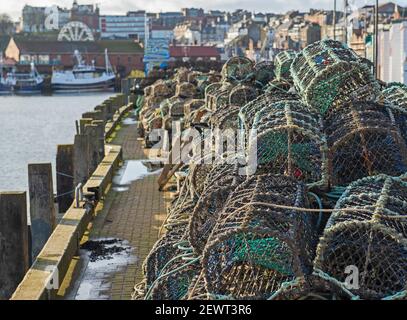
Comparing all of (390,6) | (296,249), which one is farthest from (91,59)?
(296,249)

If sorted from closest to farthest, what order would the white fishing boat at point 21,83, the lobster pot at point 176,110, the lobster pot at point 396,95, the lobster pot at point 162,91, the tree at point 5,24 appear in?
1. the lobster pot at point 396,95
2. the lobster pot at point 176,110
3. the lobster pot at point 162,91
4. the white fishing boat at point 21,83
5. the tree at point 5,24

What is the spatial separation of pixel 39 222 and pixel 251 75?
16.7ft

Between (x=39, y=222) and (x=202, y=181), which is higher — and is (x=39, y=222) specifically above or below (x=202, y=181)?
below

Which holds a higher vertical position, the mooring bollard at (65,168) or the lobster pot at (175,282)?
the lobster pot at (175,282)

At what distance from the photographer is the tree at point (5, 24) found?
118 metres

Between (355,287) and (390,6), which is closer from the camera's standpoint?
(355,287)

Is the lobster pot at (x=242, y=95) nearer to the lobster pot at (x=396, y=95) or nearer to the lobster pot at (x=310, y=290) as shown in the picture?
the lobster pot at (x=396, y=95)

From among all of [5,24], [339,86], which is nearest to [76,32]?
[5,24]

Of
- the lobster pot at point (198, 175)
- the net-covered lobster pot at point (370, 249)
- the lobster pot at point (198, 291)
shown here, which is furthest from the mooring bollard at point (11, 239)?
the net-covered lobster pot at point (370, 249)

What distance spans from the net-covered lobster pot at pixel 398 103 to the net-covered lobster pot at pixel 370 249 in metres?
1.98

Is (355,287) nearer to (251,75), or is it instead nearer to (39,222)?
(39,222)

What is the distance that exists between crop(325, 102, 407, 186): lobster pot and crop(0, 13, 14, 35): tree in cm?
11467

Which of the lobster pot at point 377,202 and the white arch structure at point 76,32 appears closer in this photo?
the lobster pot at point 377,202

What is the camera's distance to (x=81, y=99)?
194ft
